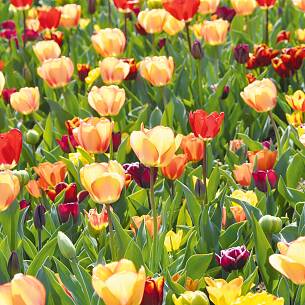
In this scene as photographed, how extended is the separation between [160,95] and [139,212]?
1.17 meters

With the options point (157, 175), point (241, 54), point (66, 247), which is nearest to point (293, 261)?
point (66, 247)

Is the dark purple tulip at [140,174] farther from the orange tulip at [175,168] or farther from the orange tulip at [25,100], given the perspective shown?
the orange tulip at [25,100]

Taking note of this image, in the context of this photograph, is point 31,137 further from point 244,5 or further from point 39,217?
point 244,5

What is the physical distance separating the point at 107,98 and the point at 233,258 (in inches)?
39.3

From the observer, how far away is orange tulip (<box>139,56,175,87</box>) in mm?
3607

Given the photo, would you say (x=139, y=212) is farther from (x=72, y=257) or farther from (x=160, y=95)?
(x=160, y=95)

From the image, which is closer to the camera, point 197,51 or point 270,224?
point 270,224

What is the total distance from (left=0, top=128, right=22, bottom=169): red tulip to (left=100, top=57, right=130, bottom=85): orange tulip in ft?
3.63

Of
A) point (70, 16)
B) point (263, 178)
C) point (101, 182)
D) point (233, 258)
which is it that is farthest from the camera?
point (70, 16)

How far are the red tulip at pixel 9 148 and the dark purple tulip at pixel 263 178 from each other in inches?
31.4

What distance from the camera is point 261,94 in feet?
10.4

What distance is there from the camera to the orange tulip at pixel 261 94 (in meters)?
3.15

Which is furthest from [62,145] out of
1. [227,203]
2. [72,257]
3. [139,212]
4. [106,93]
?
[72,257]

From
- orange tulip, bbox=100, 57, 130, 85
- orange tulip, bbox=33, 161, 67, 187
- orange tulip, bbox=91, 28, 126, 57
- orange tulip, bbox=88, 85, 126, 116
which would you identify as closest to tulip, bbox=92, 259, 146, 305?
orange tulip, bbox=33, 161, 67, 187
